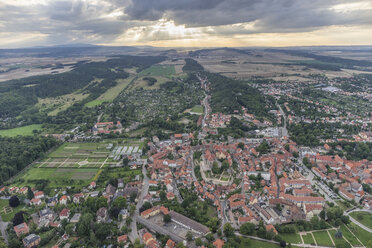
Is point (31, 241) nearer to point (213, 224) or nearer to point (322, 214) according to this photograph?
point (213, 224)

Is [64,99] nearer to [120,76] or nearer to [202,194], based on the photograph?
[120,76]

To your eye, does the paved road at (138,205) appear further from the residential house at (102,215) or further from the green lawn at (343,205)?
the green lawn at (343,205)

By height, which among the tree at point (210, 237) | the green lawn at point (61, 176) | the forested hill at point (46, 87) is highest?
the forested hill at point (46, 87)

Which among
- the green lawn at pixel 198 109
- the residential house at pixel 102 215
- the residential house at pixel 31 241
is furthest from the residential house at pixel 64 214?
the green lawn at pixel 198 109

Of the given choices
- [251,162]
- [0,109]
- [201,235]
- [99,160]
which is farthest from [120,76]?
[201,235]

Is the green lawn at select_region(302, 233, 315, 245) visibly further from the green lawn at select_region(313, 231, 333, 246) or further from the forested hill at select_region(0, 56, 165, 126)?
the forested hill at select_region(0, 56, 165, 126)

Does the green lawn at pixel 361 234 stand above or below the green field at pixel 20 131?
below
